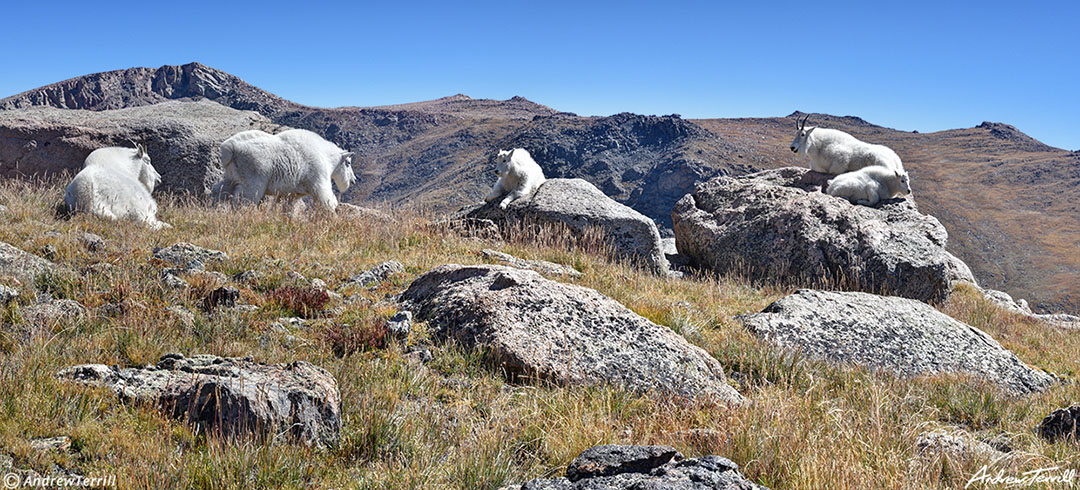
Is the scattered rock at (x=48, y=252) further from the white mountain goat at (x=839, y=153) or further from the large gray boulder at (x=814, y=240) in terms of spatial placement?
the white mountain goat at (x=839, y=153)

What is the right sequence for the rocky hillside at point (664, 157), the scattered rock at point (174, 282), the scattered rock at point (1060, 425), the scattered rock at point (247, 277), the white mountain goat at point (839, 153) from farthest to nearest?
1. the rocky hillside at point (664, 157)
2. the white mountain goat at point (839, 153)
3. the scattered rock at point (247, 277)
4. the scattered rock at point (174, 282)
5. the scattered rock at point (1060, 425)

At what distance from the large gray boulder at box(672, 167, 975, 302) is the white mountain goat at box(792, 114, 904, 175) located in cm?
162

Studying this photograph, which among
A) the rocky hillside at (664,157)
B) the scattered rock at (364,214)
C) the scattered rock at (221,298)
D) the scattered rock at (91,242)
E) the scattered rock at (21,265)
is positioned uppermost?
the rocky hillside at (664,157)

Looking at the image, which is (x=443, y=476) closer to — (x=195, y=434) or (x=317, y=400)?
(x=317, y=400)

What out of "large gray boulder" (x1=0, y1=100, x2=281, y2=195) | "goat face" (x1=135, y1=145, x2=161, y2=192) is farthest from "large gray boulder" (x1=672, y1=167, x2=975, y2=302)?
"large gray boulder" (x1=0, y1=100, x2=281, y2=195)

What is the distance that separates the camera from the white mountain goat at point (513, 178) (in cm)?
1273

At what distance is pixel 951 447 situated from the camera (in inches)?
141

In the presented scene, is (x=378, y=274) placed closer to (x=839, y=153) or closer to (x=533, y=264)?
(x=533, y=264)

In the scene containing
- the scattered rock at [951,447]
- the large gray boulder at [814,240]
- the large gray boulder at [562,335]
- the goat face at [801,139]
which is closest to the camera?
the scattered rock at [951,447]

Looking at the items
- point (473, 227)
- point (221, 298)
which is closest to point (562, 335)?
point (221, 298)

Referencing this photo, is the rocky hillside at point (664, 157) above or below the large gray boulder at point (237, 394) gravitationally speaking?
above

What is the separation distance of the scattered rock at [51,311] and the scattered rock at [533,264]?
4.89m

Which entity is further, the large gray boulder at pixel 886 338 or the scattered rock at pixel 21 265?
the large gray boulder at pixel 886 338

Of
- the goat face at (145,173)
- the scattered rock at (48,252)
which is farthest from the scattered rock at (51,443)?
the goat face at (145,173)
